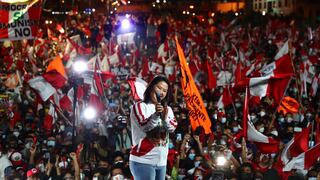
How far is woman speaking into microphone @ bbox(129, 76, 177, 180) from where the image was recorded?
4.53m

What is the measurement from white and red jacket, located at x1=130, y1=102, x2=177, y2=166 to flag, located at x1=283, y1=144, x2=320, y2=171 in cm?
377

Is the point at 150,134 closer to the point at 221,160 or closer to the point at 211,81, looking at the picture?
the point at 221,160

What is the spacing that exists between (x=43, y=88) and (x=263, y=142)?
4.94m

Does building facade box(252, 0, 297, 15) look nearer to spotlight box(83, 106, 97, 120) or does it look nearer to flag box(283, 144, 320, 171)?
spotlight box(83, 106, 97, 120)

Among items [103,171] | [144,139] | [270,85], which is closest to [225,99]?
[270,85]

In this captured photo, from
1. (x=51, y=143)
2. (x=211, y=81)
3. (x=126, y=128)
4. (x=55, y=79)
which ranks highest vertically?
(x=55, y=79)

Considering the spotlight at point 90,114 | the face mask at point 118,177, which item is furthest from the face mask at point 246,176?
the spotlight at point 90,114

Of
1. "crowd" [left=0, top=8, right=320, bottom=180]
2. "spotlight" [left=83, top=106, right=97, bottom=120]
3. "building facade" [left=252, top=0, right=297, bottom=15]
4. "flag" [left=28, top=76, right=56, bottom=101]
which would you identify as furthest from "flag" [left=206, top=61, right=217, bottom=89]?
"building facade" [left=252, top=0, right=297, bottom=15]

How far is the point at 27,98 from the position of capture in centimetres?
1404

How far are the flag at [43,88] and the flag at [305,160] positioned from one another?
5.28 meters

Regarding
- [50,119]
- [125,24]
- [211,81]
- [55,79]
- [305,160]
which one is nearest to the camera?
[305,160]

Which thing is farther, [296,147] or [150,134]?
[296,147]

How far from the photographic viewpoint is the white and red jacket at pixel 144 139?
4516 millimetres

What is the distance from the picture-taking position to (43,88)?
11734mm
